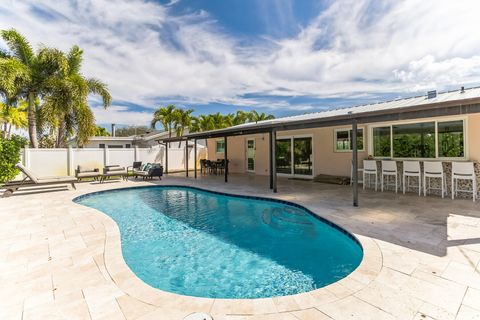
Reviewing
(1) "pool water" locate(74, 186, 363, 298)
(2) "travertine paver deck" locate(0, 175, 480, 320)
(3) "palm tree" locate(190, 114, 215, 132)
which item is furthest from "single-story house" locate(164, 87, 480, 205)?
(3) "palm tree" locate(190, 114, 215, 132)

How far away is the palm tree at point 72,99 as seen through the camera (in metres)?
13.3

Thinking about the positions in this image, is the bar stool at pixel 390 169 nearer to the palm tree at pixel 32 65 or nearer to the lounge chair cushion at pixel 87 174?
the lounge chair cushion at pixel 87 174

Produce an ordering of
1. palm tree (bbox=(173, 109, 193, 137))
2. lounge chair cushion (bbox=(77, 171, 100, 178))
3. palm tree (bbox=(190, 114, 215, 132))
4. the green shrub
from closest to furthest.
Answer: the green shrub
lounge chair cushion (bbox=(77, 171, 100, 178))
palm tree (bbox=(173, 109, 193, 137))
palm tree (bbox=(190, 114, 215, 132))

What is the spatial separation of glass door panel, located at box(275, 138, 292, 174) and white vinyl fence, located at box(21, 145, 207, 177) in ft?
27.8

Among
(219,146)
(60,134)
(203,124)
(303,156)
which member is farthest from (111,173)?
(203,124)

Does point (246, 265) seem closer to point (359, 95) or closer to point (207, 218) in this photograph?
point (207, 218)

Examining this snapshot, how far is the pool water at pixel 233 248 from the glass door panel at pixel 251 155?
7.48m

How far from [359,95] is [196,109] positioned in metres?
15.0

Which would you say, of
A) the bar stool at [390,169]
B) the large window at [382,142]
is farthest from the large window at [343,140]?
the bar stool at [390,169]

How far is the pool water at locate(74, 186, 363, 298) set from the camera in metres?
3.33

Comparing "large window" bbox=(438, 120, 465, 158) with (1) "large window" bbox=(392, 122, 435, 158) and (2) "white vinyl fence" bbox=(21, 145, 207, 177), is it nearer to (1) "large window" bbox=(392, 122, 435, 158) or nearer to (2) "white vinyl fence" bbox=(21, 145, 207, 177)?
(1) "large window" bbox=(392, 122, 435, 158)

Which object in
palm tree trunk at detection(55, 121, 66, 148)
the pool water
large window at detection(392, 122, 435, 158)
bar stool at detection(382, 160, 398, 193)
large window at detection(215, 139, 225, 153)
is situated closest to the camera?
the pool water

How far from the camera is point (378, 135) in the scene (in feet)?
30.0

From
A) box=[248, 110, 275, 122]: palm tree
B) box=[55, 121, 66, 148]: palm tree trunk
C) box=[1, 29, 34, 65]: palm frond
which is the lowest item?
box=[55, 121, 66, 148]: palm tree trunk
